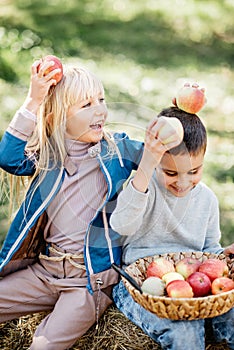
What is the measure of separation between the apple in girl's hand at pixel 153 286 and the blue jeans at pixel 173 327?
13 cm

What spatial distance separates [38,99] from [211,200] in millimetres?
873

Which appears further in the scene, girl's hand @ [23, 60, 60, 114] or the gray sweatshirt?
Result: the gray sweatshirt

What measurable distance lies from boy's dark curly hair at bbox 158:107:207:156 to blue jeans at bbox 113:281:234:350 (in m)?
0.65

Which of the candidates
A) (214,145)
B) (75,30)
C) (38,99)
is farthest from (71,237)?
(75,30)

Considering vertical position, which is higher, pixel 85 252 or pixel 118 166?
pixel 118 166

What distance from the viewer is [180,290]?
9.01 ft

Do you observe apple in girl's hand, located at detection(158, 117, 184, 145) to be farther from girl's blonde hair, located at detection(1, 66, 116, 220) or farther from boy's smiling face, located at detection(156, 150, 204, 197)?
girl's blonde hair, located at detection(1, 66, 116, 220)

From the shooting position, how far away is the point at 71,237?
Answer: 3262 mm

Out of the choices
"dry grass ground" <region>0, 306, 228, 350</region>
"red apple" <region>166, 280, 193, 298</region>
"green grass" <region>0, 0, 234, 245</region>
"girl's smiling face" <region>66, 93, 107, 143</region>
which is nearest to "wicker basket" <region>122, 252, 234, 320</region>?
"red apple" <region>166, 280, 193, 298</region>

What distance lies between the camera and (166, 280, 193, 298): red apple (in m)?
2.74

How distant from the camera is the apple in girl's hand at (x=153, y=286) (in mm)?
2830

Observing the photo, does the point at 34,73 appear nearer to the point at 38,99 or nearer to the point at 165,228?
the point at 38,99

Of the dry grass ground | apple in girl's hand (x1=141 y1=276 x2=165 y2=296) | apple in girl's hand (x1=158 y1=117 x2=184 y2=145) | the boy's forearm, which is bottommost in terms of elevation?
the dry grass ground

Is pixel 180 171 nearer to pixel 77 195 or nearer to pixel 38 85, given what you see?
pixel 77 195
